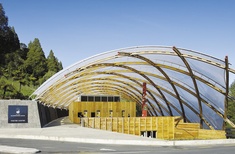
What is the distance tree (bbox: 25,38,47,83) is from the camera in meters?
Result: 111

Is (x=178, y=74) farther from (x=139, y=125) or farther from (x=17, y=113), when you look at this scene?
(x=17, y=113)

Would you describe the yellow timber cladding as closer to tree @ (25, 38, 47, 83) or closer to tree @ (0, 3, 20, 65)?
tree @ (0, 3, 20, 65)

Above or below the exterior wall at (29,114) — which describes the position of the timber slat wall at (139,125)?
below

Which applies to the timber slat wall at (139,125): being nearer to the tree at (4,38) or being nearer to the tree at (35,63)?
the tree at (4,38)

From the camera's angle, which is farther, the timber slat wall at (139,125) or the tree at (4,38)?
the tree at (4,38)

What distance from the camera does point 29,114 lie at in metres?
27.4

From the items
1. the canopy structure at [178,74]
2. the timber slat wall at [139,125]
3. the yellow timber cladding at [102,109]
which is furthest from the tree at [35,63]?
the timber slat wall at [139,125]

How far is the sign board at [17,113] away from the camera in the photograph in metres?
26.5

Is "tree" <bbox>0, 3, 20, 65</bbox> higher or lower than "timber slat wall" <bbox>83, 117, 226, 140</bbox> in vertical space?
higher

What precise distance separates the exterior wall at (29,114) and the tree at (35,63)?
8372cm

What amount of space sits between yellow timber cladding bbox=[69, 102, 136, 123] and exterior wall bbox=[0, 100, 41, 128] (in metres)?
24.1

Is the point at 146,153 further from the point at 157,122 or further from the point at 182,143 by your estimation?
the point at 157,122

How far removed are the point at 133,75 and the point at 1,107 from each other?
27168 mm

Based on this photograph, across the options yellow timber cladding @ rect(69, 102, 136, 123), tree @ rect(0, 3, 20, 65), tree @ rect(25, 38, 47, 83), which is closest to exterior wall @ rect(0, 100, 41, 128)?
yellow timber cladding @ rect(69, 102, 136, 123)
